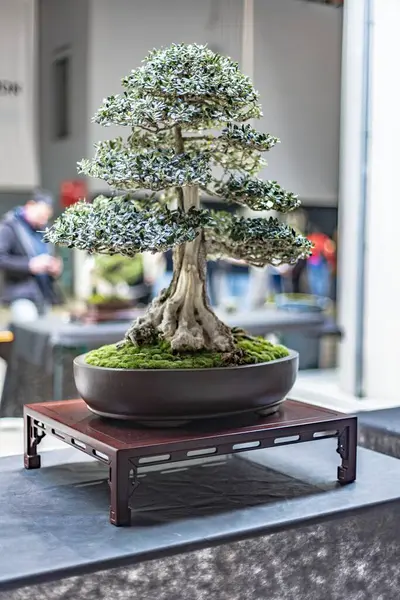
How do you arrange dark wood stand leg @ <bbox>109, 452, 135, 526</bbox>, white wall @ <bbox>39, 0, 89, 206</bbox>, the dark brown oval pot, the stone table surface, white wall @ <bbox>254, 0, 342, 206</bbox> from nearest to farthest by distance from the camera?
the stone table surface → dark wood stand leg @ <bbox>109, 452, 135, 526</bbox> → the dark brown oval pot → white wall @ <bbox>254, 0, 342, 206</bbox> → white wall @ <bbox>39, 0, 89, 206</bbox>

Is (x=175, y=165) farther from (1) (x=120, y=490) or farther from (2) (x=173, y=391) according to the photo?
(1) (x=120, y=490)

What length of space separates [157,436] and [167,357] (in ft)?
0.57

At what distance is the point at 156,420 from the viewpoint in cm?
152

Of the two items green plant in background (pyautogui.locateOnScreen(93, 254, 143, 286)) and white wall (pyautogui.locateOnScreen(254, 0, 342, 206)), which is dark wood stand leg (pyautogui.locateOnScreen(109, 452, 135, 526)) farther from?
green plant in background (pyautogui.locateOnScreen(93, 254, 143, 286))

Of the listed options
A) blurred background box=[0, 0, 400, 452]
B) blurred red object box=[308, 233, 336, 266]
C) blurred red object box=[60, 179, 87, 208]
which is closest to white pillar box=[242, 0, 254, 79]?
blurred background box=[0, 0, 400, 452]

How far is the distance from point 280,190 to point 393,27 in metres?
2.05

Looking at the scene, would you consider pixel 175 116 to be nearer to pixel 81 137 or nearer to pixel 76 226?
pixel 76 226

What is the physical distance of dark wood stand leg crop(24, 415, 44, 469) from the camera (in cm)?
172

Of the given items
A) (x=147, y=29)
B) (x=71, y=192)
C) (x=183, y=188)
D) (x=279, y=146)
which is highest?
(x=147, y=29)

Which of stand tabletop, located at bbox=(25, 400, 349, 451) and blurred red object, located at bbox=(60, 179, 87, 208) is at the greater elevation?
blurred red object, located at bbox=(60, 179, 87, 208)

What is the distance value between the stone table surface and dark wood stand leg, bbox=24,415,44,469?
1.0 inches

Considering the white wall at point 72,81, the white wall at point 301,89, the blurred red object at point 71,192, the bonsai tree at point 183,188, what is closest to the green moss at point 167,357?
the bonsai tree at point 183,188

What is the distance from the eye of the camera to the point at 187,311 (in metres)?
1.64

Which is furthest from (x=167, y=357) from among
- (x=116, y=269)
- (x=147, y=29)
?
(x=116, y=269)
